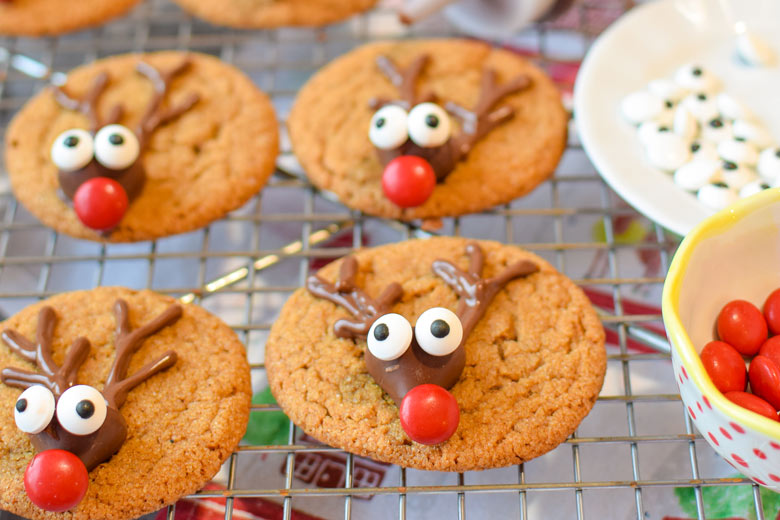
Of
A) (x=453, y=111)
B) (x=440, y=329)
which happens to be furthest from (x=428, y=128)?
(x=440, y=329)

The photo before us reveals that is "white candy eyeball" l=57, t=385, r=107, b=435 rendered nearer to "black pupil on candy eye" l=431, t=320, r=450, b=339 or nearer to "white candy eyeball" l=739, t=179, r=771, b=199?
"black pupil on candy eye" l=431, t=320, r=450, b=339

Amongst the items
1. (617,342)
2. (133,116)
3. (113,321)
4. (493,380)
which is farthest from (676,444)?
(133,116)

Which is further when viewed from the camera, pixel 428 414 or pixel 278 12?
pixel 278 12

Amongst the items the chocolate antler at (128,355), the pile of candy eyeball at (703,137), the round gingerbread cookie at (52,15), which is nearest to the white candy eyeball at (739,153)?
the pile of candy eyeball at (703,137)

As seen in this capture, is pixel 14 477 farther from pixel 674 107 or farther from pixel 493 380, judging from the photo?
pixel 674 107

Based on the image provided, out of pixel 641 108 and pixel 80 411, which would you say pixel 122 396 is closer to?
pixel 80 411

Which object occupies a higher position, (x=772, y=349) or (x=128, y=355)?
(x=772, y=349)

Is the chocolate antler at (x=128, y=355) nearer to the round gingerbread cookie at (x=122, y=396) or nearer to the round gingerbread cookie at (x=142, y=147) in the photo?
the round gingerbread cookie at (x=122, y=396)

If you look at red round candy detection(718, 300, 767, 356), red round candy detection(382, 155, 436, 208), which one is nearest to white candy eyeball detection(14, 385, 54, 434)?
red round candy detection(382, 155, 436, 208)
